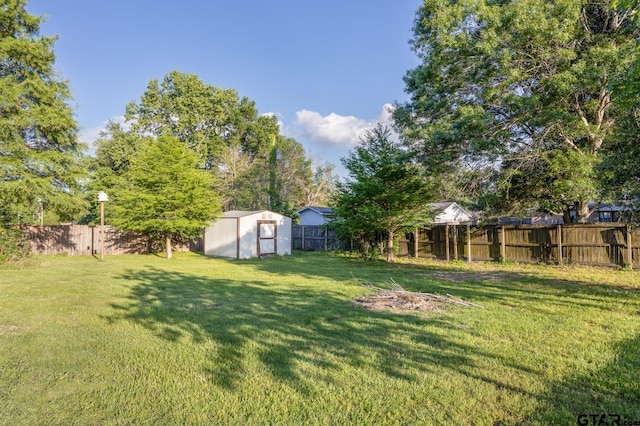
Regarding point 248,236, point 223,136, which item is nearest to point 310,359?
point 248,236

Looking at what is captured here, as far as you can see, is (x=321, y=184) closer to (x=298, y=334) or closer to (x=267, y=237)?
(x=267, y=237)

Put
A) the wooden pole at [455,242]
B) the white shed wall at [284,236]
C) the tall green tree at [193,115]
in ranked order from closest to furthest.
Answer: the wooden pole at [455,242]
the white shed wall at [284,236]
the tall green tree at [193,115]

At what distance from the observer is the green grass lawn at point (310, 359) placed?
268 centimetres

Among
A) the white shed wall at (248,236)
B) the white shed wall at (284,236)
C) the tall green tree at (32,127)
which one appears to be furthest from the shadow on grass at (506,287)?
the tall green tree at (32,127)

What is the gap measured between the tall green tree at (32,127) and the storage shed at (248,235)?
598 cm

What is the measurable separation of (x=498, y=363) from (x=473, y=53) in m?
11.4

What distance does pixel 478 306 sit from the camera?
604 cm

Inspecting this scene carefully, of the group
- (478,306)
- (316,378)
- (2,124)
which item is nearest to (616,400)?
(316,378)

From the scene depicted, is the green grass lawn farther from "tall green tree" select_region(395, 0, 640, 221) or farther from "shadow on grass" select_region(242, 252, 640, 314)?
"tall green tree" select_region(395, 0, 640, 221)

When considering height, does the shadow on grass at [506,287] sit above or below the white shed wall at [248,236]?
below

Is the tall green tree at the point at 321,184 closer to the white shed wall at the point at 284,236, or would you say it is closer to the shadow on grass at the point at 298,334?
the white shed wall at the point at 284,236

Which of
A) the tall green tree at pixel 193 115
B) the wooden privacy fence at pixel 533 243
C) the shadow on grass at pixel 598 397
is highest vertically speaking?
the tall green tree at pixel 193 115

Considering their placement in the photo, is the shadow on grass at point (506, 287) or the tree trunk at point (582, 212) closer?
the shadow on grass at point (506, 287)

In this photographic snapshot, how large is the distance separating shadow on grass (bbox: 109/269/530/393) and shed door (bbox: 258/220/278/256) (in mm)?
9988
